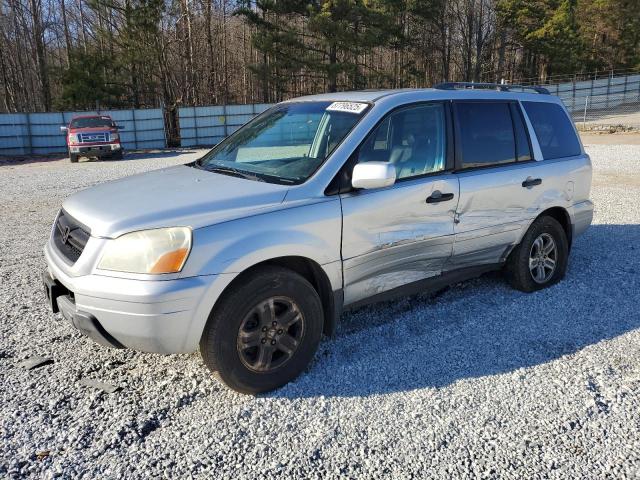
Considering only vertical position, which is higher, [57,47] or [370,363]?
[57,47]

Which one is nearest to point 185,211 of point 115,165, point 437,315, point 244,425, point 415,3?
point 244,425

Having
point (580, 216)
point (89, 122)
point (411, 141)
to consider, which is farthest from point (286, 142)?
point (89, 122)

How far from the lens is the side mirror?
339cm

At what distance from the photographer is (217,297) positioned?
3039 millimetres

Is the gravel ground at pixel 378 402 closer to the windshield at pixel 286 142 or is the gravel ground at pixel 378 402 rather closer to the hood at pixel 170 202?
the hood at pixel 170 202

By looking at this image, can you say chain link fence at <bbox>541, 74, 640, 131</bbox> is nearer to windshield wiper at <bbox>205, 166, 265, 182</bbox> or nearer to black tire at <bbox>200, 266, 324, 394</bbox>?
windshield wiper at <bbox>205, 166, 265, 182</bbox>

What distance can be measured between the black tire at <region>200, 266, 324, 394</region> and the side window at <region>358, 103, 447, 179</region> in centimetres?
105

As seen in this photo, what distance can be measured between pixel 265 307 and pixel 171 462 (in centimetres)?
98

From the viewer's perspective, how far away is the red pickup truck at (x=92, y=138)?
20312 mm

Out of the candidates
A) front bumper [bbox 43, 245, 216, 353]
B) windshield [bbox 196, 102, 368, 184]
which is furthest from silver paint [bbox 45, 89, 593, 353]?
windshield [bbox 196, 102, 368, 184]

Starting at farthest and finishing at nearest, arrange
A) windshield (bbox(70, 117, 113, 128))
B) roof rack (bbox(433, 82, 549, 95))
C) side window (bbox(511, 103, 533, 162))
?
windshield (bbox(70, 117, 113, 128)) < side window (bbox(511, 103, 533, 162)) < roof rack (bbox(433, 82, 549, 95))

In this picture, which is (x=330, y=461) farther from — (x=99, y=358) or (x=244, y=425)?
(x=99, y=358)

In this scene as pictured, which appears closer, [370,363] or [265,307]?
[265,307]

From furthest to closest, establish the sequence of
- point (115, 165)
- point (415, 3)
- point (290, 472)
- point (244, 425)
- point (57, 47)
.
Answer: point (57, 47), point (415, 3), point (115, 165), point (244, 425), point (290, 472)
